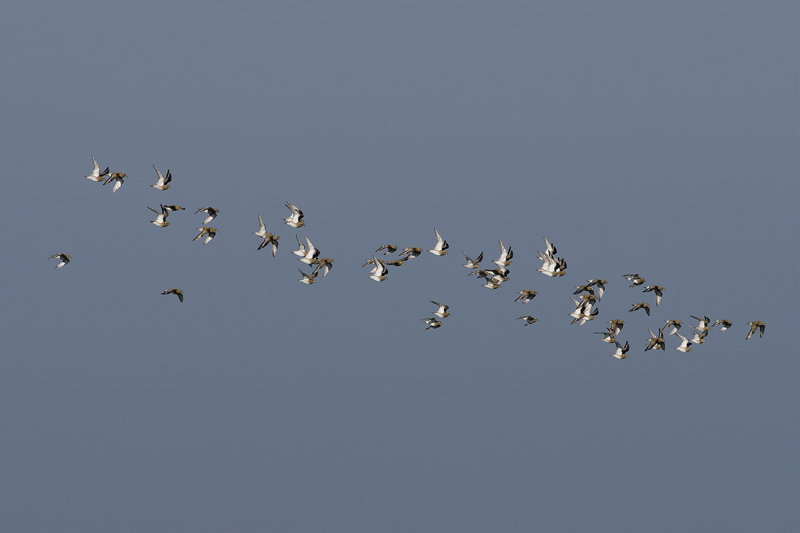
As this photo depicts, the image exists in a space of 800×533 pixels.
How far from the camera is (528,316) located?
7047 inches

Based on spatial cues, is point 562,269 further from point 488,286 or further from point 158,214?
point 158,214

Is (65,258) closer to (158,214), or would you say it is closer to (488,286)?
(158,214)

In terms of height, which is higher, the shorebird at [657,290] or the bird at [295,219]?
the shorebird at [657,290]

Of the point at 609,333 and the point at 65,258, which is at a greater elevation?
the point at 609,333

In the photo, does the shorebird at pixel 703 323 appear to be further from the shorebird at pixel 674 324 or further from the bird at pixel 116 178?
the bird at pixel 116 178

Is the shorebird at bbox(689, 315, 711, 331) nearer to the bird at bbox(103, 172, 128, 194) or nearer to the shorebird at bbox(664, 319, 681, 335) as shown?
the shorebird at bbox(664, 319, 681, 335)

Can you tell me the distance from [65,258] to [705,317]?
51211mm

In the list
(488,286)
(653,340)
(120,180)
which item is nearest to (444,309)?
(488,286)

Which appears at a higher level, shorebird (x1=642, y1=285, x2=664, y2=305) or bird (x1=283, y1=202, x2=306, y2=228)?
shorebird (x1=642, y1=285, x2=664, y2=305)

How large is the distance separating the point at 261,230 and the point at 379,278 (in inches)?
390

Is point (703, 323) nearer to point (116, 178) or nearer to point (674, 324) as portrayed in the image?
point (674, 324)

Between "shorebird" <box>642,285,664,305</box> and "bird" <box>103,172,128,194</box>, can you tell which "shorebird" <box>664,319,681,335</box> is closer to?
"shorebird" <box>642,285,664,305</box>

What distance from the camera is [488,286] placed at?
174125 millimetres

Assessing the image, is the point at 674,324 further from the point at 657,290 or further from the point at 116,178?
the point at 116,178
